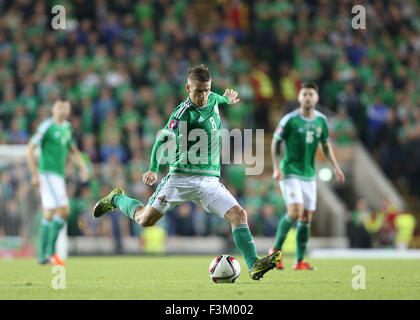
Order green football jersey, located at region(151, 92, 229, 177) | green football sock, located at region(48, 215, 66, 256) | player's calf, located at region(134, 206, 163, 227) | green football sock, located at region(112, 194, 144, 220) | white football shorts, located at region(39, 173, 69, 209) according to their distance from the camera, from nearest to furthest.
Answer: green football jersey, located at region(151, 92, 229, 177) → player's calf, located at region(134, 206, 163, 227) → green football sock, located at region(112, 194, 144, 220) → green football sock, located at region(48, 215, 66, 256) → white football shorts, located at region(39, 173, 69, 209)

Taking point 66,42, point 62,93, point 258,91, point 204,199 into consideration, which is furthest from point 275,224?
point 204,199

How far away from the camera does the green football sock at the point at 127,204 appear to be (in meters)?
8.72

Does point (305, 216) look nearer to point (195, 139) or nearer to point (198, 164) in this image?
point (198, 164)

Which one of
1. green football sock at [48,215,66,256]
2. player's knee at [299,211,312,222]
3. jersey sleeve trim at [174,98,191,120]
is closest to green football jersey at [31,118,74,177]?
green football sock at [48,215,66,256]

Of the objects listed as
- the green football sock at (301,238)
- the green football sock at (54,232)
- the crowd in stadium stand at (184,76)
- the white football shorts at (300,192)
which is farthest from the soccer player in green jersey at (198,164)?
the crowd in stadium stand at (184,76)

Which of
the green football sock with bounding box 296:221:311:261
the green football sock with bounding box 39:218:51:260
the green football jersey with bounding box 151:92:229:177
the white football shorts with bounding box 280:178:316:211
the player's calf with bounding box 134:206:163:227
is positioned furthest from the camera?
the green football sock with bounding box 39:218:51:260

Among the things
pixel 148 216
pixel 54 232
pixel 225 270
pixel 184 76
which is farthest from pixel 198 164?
pixel 184 76

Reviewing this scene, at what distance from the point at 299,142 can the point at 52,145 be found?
4.09 meters

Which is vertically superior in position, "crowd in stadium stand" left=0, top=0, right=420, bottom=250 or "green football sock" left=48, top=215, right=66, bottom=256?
"crowd in stadium stand" left=0, top=0, right=420, bottom=250

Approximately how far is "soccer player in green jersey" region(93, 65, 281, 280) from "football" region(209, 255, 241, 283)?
0.52ft

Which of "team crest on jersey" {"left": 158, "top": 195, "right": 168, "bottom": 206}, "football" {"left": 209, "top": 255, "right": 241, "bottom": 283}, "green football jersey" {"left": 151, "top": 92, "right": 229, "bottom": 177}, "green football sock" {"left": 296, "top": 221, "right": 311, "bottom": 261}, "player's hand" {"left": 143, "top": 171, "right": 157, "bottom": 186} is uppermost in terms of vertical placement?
"green football jersey" {"left": 151, "top": 92, "right": 229, "bottom": 177}

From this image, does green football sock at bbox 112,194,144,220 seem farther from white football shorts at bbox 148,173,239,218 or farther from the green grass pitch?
the green grass pitch

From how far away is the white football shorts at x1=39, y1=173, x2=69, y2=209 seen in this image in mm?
12383

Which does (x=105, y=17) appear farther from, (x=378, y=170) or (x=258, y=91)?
(x=378, y=170)
